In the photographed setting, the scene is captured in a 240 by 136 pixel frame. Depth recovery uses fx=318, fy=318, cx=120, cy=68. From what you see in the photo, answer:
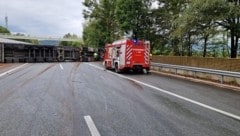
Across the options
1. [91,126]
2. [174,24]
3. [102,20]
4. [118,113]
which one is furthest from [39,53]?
[91,126]

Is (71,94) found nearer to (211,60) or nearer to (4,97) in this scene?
(4,97)

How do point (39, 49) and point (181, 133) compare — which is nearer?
point (181, 133)

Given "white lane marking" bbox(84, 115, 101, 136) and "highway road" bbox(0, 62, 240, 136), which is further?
"highway road" bbox(0, 62, 240, 136)

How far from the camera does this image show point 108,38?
2389 inches

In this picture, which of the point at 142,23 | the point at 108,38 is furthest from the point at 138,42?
the point at 108,38

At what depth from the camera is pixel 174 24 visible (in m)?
26.8

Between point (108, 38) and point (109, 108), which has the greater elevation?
point (108, 38)

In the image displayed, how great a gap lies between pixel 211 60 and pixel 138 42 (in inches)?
259

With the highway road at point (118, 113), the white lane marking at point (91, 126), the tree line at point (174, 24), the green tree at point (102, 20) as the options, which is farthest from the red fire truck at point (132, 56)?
the green tree at point (102, 20)

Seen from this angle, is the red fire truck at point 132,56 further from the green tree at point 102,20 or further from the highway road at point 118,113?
the green tree at point 102,20

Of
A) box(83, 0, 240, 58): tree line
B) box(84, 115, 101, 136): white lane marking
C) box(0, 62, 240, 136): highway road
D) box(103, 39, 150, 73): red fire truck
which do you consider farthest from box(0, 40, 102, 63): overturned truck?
box(84, 115, 101, 136): white lane marking

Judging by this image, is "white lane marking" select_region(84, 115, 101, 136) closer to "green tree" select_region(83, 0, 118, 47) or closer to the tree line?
the tree line

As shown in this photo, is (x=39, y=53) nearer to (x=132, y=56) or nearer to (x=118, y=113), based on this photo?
(x=132, y=56)

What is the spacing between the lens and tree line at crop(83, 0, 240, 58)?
22188mm
